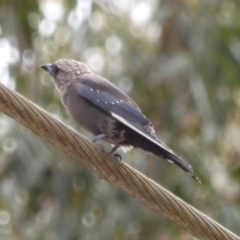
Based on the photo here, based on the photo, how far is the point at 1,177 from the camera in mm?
7965

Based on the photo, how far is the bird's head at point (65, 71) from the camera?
5.33 m

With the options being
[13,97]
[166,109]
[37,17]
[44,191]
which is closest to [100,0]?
[37,17]

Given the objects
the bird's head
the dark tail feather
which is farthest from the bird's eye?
the dark tail feather

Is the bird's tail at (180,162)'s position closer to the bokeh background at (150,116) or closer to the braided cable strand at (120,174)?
the braided cable strand at (120,174)

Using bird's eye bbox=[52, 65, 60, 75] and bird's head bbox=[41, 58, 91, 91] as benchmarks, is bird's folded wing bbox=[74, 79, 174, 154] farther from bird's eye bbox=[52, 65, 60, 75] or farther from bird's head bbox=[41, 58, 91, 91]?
bird's eye bbox=[52, 65, 60, 75]

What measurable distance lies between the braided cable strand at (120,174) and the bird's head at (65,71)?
1383 millimetres

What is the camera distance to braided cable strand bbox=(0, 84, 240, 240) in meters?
3.78

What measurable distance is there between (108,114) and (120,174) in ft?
3.14

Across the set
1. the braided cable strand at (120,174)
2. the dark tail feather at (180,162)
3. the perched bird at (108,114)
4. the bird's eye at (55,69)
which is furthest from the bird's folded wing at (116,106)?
the braided cable strand at (120,174)

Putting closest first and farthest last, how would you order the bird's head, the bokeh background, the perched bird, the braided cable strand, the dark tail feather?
the braided cable strand < the dark tail feather < the perched bird < the bird's head < the bokeh background

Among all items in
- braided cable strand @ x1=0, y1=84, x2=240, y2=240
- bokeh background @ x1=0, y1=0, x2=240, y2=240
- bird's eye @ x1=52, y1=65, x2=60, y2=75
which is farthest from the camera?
bokeh background @ x1=0, y1=0, x2=240, y2=240

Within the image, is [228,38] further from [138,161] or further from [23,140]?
[23,140]

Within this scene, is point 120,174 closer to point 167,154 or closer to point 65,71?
point 167,154

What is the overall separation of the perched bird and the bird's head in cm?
2
